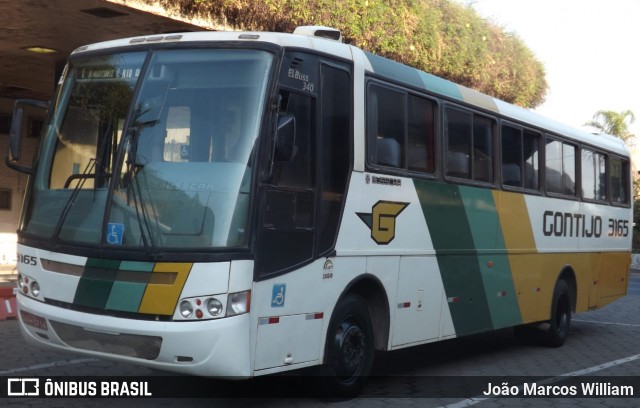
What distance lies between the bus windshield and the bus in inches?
0.6

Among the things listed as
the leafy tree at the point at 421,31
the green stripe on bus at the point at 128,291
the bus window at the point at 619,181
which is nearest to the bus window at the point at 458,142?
the green stripe on bus at the point at 128,291

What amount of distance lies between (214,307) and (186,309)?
0.68 ft

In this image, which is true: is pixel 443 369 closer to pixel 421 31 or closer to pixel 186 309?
pixel 186 309

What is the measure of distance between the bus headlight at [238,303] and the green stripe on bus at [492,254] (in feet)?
13.5

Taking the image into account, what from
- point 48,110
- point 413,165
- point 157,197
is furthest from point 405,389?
point 48,110

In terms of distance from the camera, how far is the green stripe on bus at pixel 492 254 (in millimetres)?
10516

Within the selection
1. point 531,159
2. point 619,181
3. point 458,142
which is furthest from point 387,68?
point 619,181

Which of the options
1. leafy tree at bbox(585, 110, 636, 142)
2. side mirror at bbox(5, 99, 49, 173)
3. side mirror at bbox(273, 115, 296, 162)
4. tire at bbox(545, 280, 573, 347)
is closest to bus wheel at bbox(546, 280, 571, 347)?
tire at bbox(545, 280, 573, 347)

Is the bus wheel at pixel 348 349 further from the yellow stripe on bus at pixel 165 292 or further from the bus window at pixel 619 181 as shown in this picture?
the bus window at pixel 619 181

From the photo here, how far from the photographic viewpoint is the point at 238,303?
6.77m

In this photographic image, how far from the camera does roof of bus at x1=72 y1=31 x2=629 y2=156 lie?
24.4ft

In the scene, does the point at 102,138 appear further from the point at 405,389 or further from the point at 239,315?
the point at 405,389

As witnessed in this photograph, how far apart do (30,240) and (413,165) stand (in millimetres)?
3848

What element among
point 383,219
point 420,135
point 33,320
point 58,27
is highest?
point 58,27
